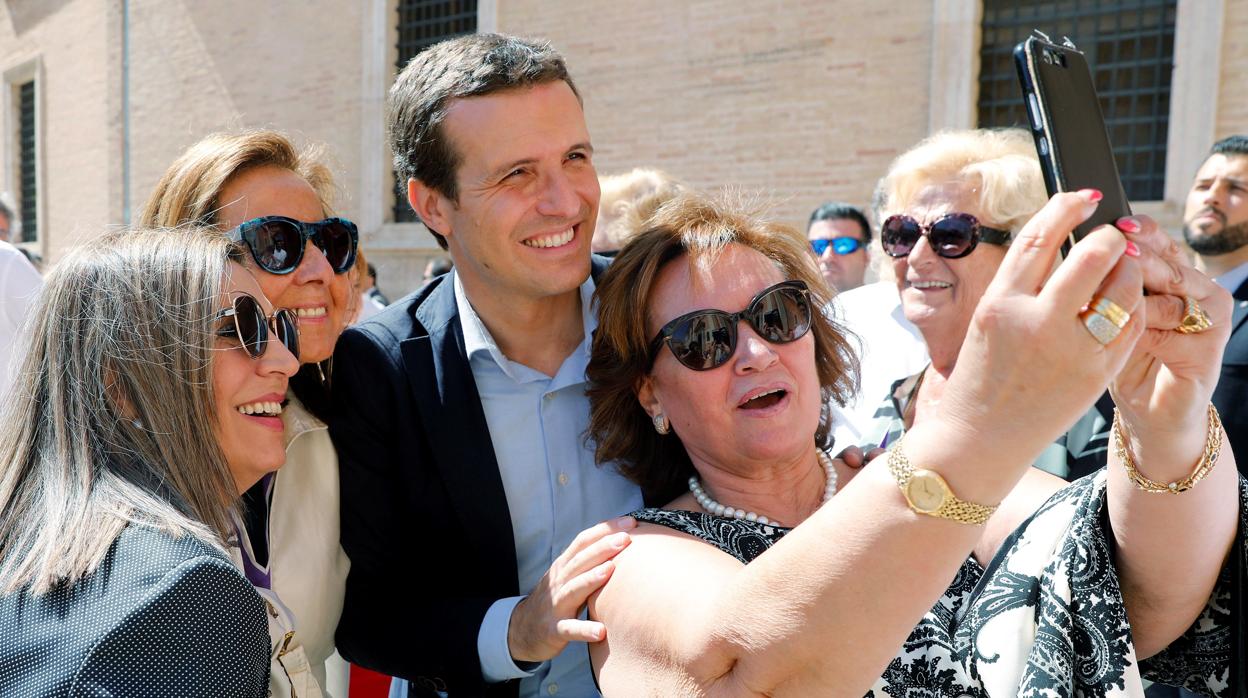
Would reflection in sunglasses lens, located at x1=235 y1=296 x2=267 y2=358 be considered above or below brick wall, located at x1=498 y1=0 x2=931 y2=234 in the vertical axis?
below

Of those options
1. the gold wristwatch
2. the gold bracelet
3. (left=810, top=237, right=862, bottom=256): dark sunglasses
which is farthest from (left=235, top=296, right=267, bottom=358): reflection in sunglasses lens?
(left=810, top=237, right=862, bottom=256): dark sunglasses

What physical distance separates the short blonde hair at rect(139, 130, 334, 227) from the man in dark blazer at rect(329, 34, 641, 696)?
362mm

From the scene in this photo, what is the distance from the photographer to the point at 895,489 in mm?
1110

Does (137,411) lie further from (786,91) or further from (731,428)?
(786,91)

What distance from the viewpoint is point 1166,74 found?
855 centimetres

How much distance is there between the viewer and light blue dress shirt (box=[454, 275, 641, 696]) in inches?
87.4

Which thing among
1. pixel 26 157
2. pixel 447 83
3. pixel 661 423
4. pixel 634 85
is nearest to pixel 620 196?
pixel 447 83

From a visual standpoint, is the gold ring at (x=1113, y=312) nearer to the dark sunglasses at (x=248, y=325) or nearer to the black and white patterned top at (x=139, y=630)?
the black and white patterned top at (x=139, y=630)

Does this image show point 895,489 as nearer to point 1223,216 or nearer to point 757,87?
point 1223,216

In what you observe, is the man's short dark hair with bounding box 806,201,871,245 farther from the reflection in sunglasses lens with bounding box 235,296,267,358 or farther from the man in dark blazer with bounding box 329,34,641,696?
the reflection in sunglasses lens with bounding box 235,296,267,358

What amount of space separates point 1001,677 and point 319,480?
1.43 meters

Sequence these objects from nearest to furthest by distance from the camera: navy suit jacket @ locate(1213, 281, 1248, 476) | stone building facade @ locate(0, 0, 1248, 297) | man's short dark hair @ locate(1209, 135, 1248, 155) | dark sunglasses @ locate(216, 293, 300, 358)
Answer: dark sunglasses @ locate(216, 293, 300, 358) → navy suit jacket @ locate(1213, 281, 1248, 476) → man's short dark hair @ locate(1209, 135, 1248, 155) → stone building facade @ locate(0, 0, 1248, 297)

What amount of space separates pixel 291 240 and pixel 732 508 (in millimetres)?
1225

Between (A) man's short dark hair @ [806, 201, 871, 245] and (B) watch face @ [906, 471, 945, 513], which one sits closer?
(B) watch face @ [906, 471, 945, 513]
